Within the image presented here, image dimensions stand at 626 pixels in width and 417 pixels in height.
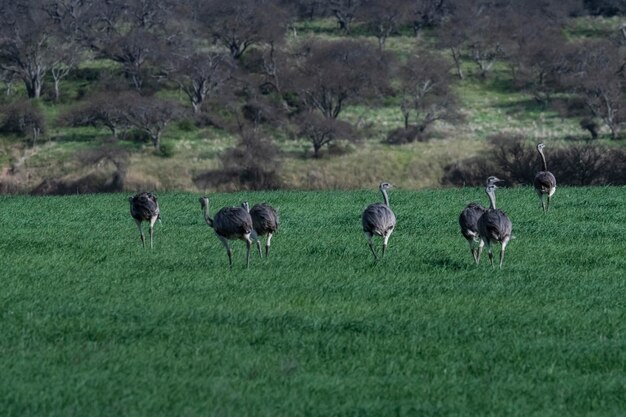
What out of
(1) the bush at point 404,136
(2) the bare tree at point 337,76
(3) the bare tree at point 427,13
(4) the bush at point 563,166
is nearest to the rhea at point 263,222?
(4) the bush at point 563,166

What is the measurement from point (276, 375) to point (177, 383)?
1.01 m

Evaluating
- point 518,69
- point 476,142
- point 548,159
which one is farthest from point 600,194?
point 518,69

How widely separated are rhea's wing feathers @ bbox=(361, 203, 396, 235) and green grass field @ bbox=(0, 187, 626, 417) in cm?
49

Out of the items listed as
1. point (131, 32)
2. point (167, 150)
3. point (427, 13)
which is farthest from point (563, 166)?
point (427, 13)

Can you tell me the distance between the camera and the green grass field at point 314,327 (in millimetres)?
12953

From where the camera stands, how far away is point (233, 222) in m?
21.3

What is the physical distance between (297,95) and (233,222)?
45639mm

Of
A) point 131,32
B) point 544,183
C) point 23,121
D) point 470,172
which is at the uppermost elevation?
point 131,32

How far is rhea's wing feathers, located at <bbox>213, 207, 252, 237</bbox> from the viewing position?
21219 mm

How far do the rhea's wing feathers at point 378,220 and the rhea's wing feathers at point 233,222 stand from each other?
187 centimetres

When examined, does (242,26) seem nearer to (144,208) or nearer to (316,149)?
(316,149)

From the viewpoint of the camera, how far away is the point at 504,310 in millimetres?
17234

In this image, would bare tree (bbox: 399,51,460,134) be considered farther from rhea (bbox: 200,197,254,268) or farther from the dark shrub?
rhea (bbox: 200,197,254,268)

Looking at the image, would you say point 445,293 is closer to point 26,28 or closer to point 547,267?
point 547,267
